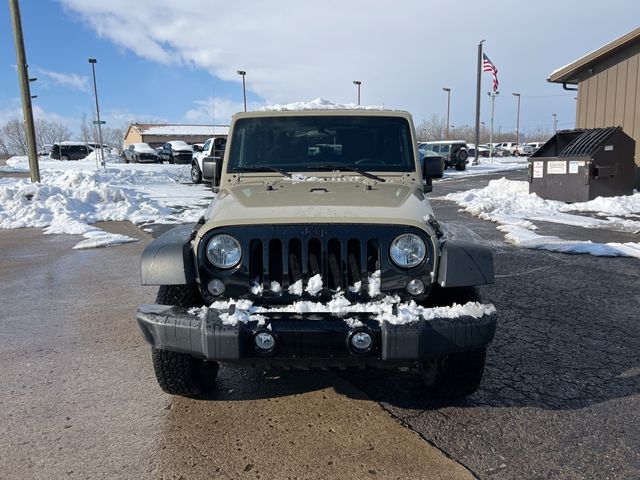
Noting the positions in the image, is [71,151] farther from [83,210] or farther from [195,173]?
[83,210]

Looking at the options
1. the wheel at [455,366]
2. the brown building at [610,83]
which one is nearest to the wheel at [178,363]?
the wheel at [455,366]

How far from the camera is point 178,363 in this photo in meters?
3.04

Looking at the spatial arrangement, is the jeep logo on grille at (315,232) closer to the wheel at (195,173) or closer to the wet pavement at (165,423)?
the wet pavement at (165,423)

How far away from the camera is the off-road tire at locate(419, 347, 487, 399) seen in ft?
9.86

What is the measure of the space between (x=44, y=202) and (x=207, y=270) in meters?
10.7

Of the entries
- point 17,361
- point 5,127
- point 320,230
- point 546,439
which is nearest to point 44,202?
point 17,361

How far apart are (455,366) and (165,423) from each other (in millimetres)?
1706

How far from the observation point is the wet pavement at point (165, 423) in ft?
8.43

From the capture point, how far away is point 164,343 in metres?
2.71

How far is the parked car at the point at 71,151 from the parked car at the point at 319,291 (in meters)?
45.6

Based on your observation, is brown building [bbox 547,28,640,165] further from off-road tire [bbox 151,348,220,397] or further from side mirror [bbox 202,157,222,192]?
off-road tire [bbox 151,348,220,397]

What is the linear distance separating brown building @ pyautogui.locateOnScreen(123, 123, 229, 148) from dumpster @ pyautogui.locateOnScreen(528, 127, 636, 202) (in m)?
51.3

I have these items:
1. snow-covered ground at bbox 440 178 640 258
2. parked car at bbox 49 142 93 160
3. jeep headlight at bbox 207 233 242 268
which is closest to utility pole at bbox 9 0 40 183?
snow-covered ground at bbox 440 178 640 258

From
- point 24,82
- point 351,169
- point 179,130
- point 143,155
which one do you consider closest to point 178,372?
point 351,169
